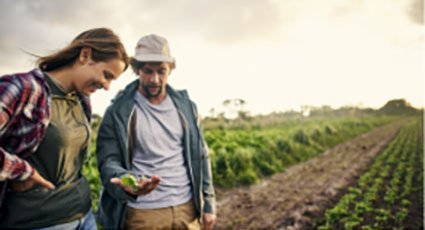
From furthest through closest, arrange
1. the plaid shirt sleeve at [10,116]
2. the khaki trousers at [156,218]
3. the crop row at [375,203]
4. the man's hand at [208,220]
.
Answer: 1. the crop row at [375,203]
2. the man's hand at [208,220]
3. the khaki trousers at [156,218]
4. the plaid shirt sleeve at [10,116]

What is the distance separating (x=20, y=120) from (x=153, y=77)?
0.92 meters

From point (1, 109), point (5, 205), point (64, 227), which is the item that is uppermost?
point (1, 109)

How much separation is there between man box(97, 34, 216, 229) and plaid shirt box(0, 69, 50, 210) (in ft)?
1.96

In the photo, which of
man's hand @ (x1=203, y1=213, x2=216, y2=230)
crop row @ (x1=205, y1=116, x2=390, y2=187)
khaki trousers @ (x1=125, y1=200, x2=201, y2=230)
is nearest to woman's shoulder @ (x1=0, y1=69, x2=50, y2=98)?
khaki trousers @ (x1=125, y1=200, x2=201, y2=230)

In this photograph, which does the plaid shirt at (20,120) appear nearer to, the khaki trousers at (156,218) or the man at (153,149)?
the man at (153,149)

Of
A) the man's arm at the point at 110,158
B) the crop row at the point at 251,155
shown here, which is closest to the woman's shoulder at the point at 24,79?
the man's arm at the point at 110,158

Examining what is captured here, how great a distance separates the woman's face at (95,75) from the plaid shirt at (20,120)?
20 cm

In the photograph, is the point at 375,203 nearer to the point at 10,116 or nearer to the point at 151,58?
the point at 151,58

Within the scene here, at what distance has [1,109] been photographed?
104 centimetres

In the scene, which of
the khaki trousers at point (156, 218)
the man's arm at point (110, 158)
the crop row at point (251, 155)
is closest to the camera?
the man's arm at point (110, 158)

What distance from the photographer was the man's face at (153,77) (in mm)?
1945

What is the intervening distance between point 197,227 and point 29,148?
119 centimetres

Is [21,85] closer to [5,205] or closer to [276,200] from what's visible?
[5,205]

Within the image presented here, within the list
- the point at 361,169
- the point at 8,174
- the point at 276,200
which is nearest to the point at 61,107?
the point at 8,174
